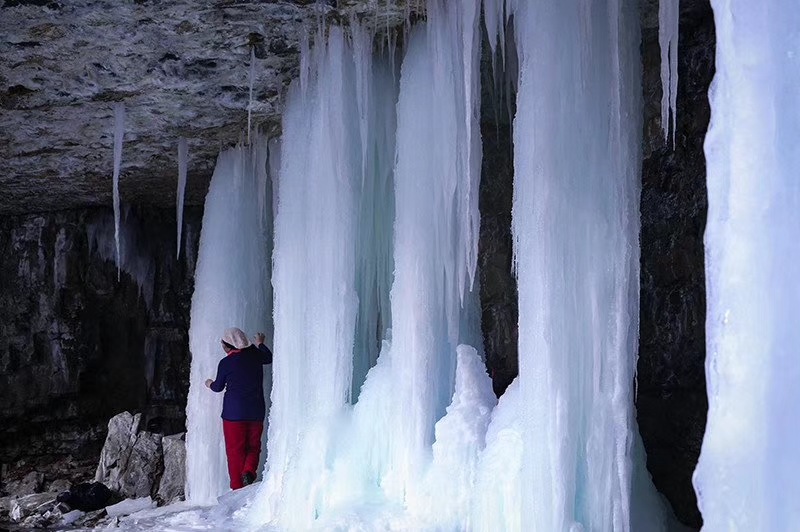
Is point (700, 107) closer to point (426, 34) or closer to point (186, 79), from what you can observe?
point (426, 34)

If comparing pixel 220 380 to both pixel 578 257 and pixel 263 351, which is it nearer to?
pixel 263 351

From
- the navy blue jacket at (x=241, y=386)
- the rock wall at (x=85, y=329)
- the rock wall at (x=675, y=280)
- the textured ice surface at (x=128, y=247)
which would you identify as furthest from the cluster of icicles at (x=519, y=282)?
the rock wall at (x=85, y=329)

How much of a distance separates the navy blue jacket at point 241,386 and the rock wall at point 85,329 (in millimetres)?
4549

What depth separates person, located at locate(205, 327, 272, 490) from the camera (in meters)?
6.91

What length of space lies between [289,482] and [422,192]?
1.98 metres

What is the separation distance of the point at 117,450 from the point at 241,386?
128 inches

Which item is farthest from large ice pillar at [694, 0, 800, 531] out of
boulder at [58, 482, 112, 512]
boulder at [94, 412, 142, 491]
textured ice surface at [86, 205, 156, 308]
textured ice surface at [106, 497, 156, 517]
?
textured ice surface at [86, 205, 156, 308]

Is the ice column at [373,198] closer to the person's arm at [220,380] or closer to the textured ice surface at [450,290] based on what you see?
the textured ice surface at [450,290]

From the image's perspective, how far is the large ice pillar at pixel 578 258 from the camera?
3.92 metres

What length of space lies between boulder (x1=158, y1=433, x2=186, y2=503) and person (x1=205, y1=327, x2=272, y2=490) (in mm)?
1928

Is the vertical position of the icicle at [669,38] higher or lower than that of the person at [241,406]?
higher

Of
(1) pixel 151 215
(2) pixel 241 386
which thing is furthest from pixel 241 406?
(1) pixel 151 215

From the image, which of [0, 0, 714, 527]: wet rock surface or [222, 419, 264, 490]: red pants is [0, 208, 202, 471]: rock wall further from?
[222, 419, 264, 490]: red pants

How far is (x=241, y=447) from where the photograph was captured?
22.9ft
